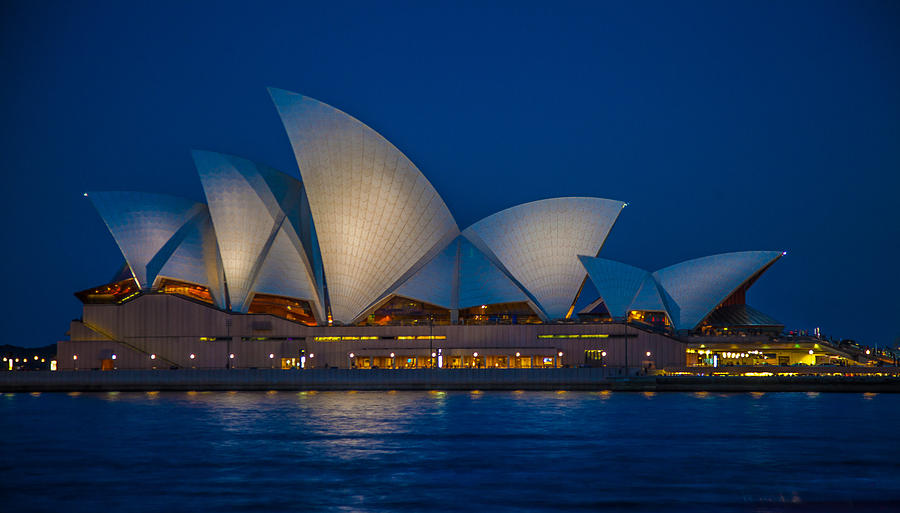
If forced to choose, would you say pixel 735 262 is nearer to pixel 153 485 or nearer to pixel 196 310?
pixel 196 310

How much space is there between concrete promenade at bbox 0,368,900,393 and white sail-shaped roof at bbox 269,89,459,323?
7.70 m

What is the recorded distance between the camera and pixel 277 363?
2495 inches

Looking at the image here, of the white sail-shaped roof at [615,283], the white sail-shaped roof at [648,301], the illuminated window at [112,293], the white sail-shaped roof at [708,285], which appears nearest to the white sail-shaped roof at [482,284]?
the white sail-shaped roof at [615,283]

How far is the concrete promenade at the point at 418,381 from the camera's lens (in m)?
54.6

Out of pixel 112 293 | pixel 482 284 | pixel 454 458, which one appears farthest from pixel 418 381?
pixel 454 458

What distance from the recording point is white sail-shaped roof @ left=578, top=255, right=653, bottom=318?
→ 62.9 metres

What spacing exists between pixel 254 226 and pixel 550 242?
20725 millimetres

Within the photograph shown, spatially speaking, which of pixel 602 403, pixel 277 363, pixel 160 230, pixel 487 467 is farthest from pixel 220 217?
pixel 487 467

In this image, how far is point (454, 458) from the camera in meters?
25.4

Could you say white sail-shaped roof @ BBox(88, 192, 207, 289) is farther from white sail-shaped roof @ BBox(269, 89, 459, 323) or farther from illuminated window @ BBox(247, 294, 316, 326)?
white sail-shaped roof @ BBox(269, 89, 459, 323)

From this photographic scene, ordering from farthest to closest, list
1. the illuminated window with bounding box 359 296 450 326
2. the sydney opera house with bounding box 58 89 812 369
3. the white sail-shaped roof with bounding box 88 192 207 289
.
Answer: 1. the illuminated window with bounding box 359 296 450 326
2. the white sail-shaped roof with bounding box 88 192 207 289
3. the sydney opera house with bounding box 58 89 812 369

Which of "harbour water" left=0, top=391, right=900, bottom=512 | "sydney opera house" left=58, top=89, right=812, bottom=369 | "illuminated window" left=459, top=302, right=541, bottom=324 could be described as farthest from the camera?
"illuminated window" left=459, top=302, right=541, bottom=324

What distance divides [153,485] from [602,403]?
27010 mm

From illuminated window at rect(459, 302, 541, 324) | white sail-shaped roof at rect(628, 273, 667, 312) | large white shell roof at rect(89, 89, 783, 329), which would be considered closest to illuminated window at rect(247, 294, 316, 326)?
large white shell roof at rect(89, 89, 783, 329)
